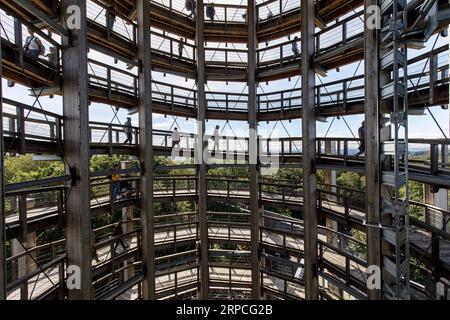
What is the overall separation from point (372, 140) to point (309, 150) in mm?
2442

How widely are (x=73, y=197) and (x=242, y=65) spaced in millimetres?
7423

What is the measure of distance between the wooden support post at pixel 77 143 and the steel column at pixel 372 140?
5.71 m

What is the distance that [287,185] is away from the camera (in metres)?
8.31

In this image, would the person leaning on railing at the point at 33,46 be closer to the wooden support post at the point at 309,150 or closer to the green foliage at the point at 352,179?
the wooden support post at the point at 309,150

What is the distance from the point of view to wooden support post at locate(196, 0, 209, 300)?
8930 millimetres

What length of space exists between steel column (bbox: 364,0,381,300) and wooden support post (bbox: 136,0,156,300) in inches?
224

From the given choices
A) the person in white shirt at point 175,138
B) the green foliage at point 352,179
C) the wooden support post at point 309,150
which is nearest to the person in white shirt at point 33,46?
the person in white shirt at point 175,138

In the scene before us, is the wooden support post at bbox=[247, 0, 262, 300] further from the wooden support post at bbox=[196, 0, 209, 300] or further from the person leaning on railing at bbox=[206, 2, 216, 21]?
the wooden support post at bbox=[196, 0, 209, 300]

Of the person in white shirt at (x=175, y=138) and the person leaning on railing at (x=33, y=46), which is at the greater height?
the person leaning on railing at (x=33, y=46)

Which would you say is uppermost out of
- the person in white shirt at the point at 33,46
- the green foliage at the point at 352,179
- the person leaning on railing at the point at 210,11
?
the person leaning on railing at the point at 210,11

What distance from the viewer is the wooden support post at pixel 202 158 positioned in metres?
8.93
